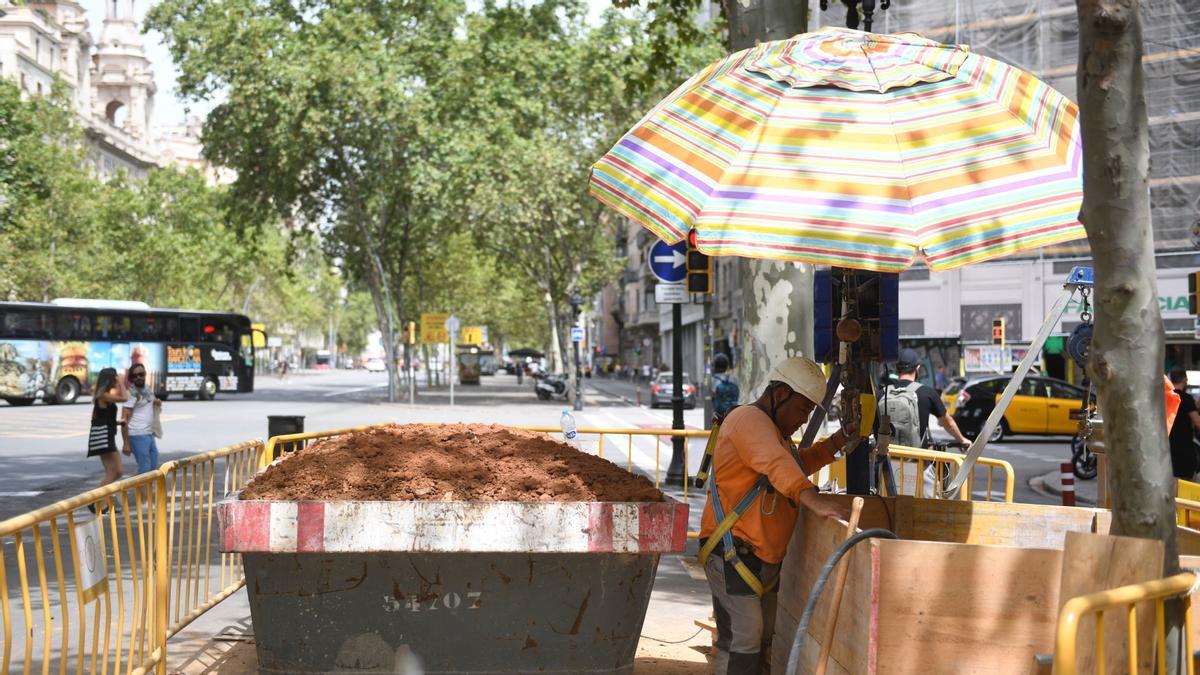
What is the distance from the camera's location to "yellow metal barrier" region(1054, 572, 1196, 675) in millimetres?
2932

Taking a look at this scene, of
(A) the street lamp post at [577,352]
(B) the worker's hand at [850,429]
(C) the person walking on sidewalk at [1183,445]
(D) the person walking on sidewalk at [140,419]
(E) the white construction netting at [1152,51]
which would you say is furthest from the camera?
(A) the street lamp post at [577,352]

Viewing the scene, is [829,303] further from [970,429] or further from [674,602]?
[970,429]

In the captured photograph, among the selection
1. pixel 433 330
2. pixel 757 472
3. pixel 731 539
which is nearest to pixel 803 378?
pixel 757 472

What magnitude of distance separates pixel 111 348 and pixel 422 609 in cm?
4057

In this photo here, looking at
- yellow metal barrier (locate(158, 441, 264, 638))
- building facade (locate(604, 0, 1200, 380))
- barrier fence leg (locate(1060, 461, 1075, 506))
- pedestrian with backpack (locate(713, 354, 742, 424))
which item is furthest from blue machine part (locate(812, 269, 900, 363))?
building facade (locate(604, 0, 1200, 380))

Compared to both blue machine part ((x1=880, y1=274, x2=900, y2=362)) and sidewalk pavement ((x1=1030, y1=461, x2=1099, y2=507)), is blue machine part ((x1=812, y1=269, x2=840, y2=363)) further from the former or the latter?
sidewalk pavement ((x1=1030, y1=461, x2=1099, y2=507))

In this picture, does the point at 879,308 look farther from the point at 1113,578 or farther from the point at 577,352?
the point at 577,352

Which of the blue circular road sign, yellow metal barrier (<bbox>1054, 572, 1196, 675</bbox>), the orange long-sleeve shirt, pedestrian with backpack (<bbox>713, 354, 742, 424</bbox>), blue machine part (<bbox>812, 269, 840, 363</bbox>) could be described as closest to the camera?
yellow metal barrier (<bbox>1054, 572, 1196, 675</bbox>)

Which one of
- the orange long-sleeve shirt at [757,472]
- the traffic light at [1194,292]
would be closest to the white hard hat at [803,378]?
the orange long-sleeve shirt at [757,472]

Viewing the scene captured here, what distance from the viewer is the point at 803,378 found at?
5109 millimetres

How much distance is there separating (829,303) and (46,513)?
4067 millimetres

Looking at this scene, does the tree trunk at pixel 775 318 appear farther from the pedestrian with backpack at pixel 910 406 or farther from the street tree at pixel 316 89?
Result: the street tree at pixel 316 89

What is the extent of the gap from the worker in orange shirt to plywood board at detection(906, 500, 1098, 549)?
1.80ft

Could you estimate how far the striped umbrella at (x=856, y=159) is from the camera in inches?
184
